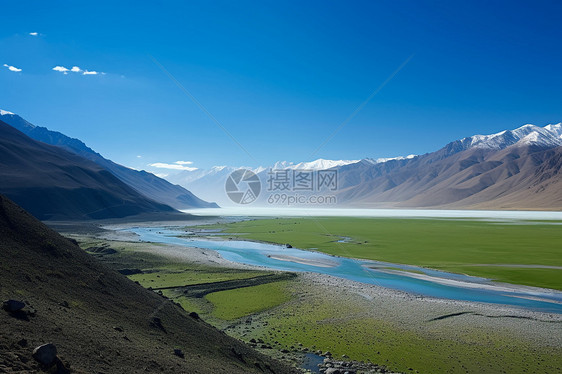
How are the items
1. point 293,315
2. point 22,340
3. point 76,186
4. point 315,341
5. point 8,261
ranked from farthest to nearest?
point 76,186 < point 293,315 < point 315,341 < point 8,261 < point 22,340

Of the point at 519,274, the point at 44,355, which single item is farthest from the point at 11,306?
the point at 519,274

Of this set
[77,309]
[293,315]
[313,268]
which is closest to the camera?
[77,309]

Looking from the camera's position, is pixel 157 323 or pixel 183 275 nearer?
pixel 157 323

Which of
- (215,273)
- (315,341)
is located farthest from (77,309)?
(215,273)

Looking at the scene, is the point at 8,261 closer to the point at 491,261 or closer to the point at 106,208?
the point at 491,261

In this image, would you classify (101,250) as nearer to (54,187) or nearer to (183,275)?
(183,275)

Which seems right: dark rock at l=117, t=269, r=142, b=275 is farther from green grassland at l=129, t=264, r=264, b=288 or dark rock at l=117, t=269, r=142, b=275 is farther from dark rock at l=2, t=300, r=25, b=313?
dark rock at l=2, t=300, r=25, b=313

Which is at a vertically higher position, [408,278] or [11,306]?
[11,306]

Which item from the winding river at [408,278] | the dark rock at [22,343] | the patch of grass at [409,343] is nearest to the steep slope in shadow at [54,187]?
the winding river at [408,278]
